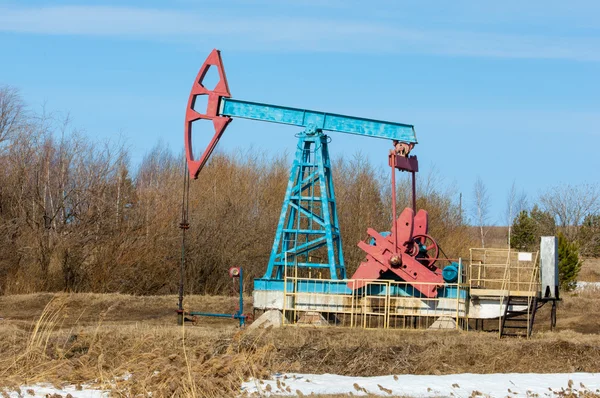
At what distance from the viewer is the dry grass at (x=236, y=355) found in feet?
33.3

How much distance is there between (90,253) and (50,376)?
52.8 ft

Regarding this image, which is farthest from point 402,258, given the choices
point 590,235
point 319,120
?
point 590,235

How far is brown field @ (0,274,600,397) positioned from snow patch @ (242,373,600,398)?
37cm

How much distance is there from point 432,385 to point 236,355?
2.31 m

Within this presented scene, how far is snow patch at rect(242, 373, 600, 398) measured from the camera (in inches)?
400

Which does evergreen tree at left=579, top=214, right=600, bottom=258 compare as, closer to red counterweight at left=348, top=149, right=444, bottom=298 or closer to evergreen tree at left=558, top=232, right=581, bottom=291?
evergreen tree at left=558, top=232, right=581, bottom=291

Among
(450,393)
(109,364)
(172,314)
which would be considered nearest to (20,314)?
(172,314)

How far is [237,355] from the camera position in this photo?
35.6 feet

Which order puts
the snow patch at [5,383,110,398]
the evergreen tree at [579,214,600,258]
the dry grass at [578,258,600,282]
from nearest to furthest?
the snow patch at [5,383,110,398]
the dry grass at [578,258,600,282]
the evergreen tree at [579,214,600,258]

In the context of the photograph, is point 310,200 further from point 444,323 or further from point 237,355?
point 237,355

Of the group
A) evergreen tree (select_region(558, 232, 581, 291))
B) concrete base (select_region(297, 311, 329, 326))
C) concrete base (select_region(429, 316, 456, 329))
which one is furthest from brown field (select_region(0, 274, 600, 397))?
evergreen tree (select_region(558, 232, 581, 291))

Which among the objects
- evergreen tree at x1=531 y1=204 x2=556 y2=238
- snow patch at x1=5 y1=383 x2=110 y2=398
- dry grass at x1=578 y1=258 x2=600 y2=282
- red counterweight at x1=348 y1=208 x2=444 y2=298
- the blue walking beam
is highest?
the blue walking beam

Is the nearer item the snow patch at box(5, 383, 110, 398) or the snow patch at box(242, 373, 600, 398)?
the snow patch at box(5, 383, 110, 398)

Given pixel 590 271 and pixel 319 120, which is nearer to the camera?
pixel 319 120
